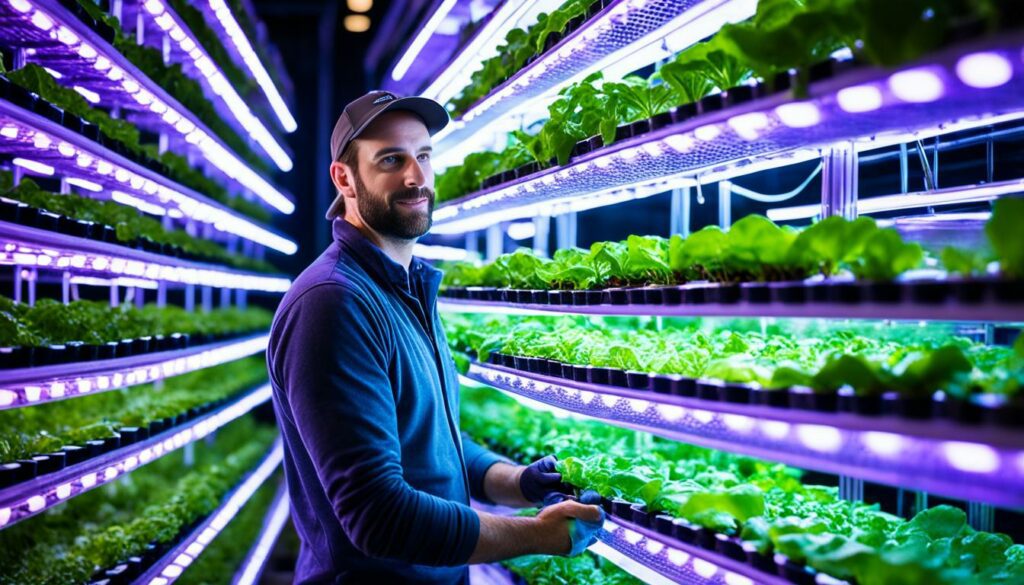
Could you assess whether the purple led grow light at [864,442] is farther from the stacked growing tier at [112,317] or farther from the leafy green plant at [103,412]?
the leafy green plant at [103,412]

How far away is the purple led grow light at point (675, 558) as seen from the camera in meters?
1.94

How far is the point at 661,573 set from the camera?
7.62 feet

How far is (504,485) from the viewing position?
9.32ft

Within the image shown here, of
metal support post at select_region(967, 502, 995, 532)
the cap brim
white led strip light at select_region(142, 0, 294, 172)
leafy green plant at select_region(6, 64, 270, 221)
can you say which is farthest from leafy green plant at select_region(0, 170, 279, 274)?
metal support post at select_region(967, 502, 995, 532)

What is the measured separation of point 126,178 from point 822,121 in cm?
290

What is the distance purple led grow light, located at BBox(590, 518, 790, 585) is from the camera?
1.94 metres

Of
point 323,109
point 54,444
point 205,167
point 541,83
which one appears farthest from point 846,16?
point 323,109

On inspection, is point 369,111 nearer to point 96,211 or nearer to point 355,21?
point 96,211

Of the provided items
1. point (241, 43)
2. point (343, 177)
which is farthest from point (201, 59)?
point (343, 177)

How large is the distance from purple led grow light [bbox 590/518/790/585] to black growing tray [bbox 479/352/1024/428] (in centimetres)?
39

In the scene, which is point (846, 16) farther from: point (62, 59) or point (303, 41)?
point (303, 41)

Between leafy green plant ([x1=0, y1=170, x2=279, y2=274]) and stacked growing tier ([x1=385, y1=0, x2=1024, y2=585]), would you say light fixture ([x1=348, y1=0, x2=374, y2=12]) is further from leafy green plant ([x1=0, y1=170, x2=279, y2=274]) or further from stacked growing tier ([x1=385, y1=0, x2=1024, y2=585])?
stacked growing tier ([x1=385, y1=0, x2=1024, y2=585])

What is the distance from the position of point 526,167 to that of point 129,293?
3.44 m

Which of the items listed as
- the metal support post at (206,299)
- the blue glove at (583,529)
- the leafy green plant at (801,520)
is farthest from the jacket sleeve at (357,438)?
the metal support post at (206,299)
